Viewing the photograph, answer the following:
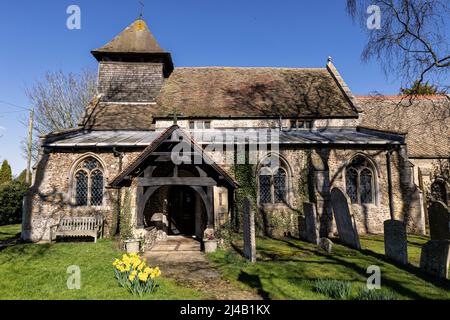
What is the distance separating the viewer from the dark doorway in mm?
12930

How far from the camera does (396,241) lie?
788cm

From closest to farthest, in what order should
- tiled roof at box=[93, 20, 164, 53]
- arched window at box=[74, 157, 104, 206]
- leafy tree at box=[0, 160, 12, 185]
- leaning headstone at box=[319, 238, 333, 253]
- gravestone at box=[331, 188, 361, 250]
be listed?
leaning headstone at box=[319, 238, 333, 253] < gravestone at box=[331, 188, 361, 250] < arched window at box=[74, 157, 104, 206] < tiled roof at box=[93, 20, 164, 53] < leafy tree at box=[0, 160, 12, 185]

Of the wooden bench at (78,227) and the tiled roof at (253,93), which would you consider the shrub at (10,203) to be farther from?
the tiled roof at (253,93)

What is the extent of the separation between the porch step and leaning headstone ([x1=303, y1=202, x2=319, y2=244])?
471 cm

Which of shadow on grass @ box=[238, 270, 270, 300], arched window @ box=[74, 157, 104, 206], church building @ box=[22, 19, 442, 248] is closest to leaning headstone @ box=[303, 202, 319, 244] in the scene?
church building @ box=[22, 19, 442, 248]

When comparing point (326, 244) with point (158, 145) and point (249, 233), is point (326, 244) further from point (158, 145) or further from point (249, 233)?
point (158, 145)

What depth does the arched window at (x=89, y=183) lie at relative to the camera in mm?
12586

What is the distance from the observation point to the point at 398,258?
7.76 m

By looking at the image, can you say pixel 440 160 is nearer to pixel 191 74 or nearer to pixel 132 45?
pixel 191 74

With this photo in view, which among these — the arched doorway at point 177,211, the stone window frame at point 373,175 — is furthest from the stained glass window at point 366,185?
the arched doorway at point 177,211

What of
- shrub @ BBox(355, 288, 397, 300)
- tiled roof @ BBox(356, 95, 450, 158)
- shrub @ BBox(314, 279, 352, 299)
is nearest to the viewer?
shrub @ BBox(355, 288, 397, 300)

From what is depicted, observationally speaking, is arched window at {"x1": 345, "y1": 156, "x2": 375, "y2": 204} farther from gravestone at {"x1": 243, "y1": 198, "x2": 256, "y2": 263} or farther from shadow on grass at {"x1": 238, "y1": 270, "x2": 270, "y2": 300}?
shadow on grass at {"x1": 238, "y1": 270, "x2": 270, "y2": 300}

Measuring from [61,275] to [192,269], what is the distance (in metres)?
3.43
